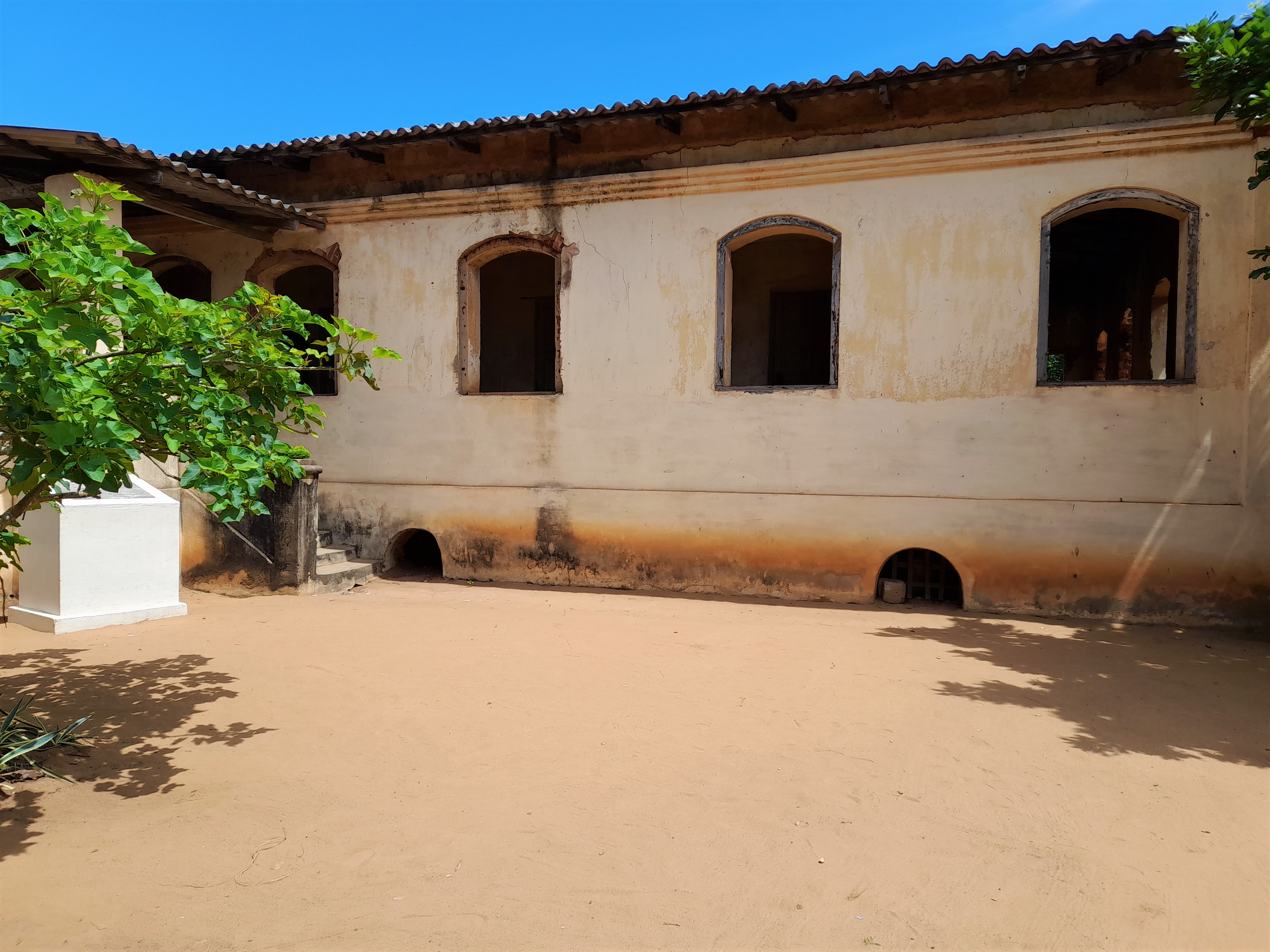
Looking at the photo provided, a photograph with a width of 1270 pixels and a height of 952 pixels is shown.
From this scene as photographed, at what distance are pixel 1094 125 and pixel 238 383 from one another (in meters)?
7.62

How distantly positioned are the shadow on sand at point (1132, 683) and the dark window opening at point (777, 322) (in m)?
4.84

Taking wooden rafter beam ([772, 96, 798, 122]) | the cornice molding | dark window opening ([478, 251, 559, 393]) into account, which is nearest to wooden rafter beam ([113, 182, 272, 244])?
the cornice molding

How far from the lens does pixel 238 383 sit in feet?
11.0

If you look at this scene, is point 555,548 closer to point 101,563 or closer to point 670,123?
point 101,563

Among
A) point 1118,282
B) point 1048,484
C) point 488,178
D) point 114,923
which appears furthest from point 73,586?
point 1118,282

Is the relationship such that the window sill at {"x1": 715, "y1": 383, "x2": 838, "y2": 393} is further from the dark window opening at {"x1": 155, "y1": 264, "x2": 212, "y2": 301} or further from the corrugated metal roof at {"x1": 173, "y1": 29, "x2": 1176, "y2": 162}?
the dark window opening at {"x1": 155, "y1": 264, "x2": 212, "y2": 301}

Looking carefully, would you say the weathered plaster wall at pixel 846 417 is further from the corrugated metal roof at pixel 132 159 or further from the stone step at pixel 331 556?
the corrugated metal roof at pixel 132 159

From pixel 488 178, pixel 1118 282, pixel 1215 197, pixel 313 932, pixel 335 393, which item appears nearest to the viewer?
pixel 313 932

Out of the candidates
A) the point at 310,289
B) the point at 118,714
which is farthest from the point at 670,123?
the point at 310,289

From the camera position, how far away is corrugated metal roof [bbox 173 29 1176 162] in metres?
6.43

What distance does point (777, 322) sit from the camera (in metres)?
11.1

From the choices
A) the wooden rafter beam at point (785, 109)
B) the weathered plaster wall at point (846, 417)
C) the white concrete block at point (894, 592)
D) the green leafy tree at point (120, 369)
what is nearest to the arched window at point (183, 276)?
the weathered plaster wall at point (846, 417)

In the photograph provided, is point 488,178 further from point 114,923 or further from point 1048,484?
point 114,923

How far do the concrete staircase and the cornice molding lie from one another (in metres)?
4.09
